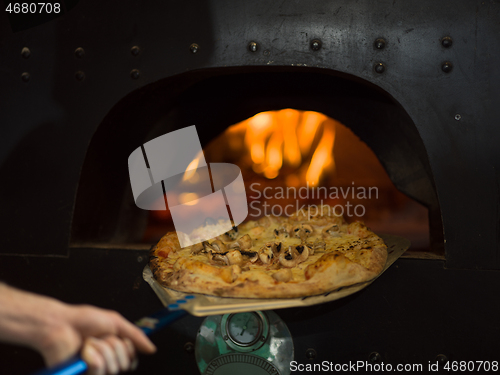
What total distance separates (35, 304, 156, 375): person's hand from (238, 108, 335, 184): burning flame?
1073 mm

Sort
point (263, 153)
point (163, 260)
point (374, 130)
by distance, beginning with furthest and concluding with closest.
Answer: point (263, 153) → point (374, 130) → point (163, 260)

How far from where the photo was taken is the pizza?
771 millimetres

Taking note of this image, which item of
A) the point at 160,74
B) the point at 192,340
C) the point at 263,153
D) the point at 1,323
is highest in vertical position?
the point at 160,74

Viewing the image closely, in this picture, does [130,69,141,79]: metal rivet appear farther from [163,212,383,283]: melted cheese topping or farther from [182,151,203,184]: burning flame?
[163,212,383,283]: melted cheese topping

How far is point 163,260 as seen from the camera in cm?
94

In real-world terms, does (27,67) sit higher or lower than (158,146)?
higher

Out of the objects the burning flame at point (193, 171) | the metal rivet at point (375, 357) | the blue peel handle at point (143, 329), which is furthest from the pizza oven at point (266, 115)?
the blue peel handle at point (143, 329)

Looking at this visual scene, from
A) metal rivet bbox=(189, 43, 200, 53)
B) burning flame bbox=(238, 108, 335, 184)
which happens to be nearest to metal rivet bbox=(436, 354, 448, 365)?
burning flame bbox=(238, 108, 335, 184)

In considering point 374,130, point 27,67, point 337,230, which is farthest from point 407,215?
point 27,67

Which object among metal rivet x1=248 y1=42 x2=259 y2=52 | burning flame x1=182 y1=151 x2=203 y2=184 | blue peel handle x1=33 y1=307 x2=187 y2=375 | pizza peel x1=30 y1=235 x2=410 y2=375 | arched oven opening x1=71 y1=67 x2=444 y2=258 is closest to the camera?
blue peel handle x1=33 y1=307 x2=187 y2=375

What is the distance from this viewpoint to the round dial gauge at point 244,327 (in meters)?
0.96

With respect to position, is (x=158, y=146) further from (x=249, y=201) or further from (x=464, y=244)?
(x=464, y=244)

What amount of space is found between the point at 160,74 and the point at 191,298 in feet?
2.11

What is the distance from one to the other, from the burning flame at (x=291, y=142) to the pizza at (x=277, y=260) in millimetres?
353
